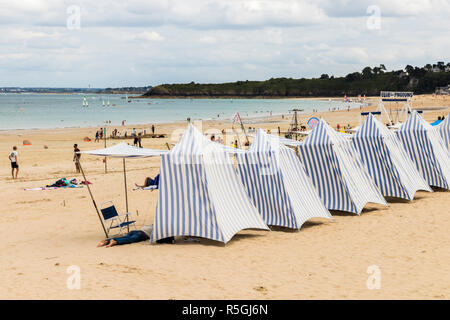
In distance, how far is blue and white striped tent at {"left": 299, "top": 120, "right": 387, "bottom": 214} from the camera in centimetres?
1129

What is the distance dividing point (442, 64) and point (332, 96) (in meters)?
33.9

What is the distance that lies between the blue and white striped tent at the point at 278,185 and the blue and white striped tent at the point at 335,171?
31.6 inches

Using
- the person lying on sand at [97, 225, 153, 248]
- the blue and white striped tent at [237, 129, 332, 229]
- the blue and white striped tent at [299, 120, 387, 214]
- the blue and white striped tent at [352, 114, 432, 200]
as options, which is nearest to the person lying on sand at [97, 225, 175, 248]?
the person lying on sand at [97, 225, 153, 248]

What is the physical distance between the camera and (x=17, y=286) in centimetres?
670

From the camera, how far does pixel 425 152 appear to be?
45.9ft

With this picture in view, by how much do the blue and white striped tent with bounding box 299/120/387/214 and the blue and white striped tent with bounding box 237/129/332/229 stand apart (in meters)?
0.80

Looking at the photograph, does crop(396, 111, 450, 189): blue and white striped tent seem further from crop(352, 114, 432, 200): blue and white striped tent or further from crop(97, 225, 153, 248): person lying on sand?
crop(97, 225, 153, 248): person lying on sand

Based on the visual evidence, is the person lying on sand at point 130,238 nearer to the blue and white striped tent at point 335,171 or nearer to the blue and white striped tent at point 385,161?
the blue and white striped tent at point 335,171

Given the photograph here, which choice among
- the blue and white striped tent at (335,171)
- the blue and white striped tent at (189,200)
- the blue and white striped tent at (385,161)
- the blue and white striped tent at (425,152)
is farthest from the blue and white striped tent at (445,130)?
the blue and white striped tent at (189,200)

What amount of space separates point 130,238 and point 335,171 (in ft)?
15.3

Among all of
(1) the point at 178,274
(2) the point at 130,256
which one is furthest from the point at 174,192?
(1) the point at 178,274

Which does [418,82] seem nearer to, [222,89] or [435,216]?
[222,89]

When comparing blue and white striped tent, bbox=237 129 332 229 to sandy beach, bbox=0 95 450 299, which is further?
blue and white striped tent, bbox=237 129 332 229

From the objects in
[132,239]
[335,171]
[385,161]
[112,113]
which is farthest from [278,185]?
[112,113]
